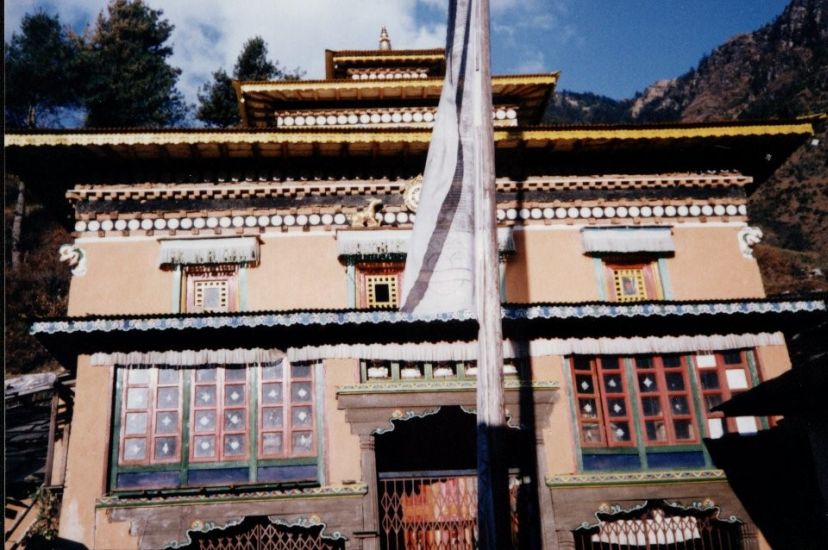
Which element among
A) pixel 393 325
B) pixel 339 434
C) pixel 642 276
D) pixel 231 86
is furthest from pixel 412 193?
pixel 231 86

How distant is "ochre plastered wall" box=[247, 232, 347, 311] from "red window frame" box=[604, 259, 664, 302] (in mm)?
4838

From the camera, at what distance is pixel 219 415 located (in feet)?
32.5

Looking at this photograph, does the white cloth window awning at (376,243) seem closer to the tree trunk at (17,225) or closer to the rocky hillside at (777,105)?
the rocky hillside at (777,105)

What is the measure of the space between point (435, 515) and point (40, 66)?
3107cm

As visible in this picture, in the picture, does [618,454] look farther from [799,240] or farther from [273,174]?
[799,240]

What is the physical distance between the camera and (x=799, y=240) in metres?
46.6

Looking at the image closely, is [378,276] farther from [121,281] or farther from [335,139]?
[121,281]

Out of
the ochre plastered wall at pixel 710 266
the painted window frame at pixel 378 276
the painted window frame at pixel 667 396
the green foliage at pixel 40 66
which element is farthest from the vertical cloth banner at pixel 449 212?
the green foliage at pixel 40 66

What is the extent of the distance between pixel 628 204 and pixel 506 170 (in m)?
2.39

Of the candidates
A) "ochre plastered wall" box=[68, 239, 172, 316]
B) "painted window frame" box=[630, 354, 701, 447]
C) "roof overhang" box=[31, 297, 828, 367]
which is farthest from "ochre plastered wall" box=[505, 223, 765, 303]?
"ochre plastered wall" box=[68, 239, 172, 316]

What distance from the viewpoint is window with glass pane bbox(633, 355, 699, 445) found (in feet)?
33.9

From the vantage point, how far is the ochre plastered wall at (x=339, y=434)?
32.0 feet

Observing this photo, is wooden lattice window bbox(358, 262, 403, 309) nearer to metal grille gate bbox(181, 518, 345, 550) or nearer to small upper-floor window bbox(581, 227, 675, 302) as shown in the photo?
small upper-floor window bbox(581, 227, 675, 302)

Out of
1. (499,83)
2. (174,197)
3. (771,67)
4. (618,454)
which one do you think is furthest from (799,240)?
(174,197)
